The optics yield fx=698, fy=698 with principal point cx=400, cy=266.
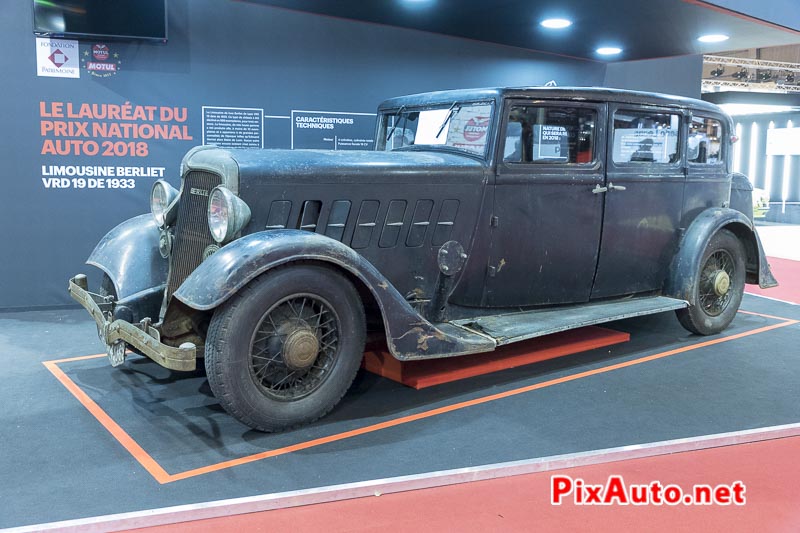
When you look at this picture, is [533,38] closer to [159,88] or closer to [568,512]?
[159,88]

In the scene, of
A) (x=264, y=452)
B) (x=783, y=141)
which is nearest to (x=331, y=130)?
(x=264, y=452)

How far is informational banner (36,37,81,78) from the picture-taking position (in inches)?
214

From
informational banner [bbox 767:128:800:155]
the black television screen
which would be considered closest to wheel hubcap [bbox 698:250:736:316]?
the black television screen

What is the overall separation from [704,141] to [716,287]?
1.04m

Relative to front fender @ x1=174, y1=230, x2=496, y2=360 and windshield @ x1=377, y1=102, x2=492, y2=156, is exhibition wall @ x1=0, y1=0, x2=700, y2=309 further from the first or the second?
front fender @ x1=174, y1=230, x2=496, y2=360

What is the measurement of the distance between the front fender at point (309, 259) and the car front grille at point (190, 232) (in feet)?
1.43

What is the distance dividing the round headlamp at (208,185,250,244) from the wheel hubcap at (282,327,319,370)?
0.54 metres

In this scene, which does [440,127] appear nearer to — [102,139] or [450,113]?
[450,113]

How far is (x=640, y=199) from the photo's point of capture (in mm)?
4531

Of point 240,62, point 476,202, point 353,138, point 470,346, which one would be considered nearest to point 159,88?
point 240,62

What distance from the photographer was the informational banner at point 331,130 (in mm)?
6363

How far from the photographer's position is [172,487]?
105 inches

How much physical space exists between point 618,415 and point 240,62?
14.3ft

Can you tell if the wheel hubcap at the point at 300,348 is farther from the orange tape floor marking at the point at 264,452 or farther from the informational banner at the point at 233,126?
the informational banner at the point at 233,126
